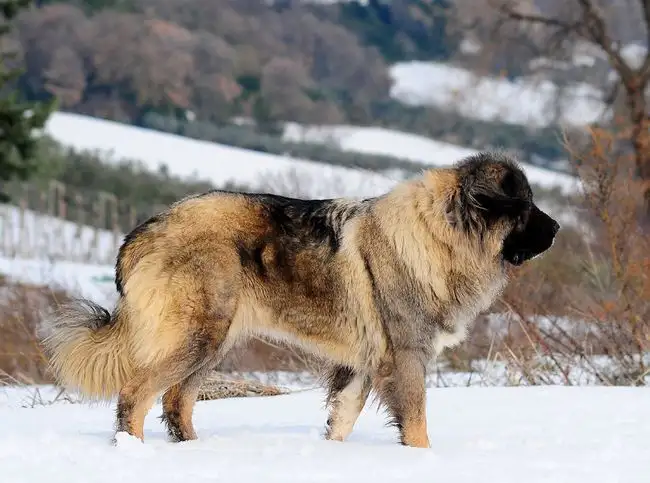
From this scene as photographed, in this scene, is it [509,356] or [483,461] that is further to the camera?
[509,356]

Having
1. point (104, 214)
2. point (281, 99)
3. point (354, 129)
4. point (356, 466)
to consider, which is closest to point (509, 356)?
point (356, 466)

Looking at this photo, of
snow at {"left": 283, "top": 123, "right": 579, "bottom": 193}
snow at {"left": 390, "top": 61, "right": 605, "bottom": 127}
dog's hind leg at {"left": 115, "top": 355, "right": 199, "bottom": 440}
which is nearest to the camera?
dog's hind leg at {"left": 115, "top": 355, "right": 199, "bottom": 440}

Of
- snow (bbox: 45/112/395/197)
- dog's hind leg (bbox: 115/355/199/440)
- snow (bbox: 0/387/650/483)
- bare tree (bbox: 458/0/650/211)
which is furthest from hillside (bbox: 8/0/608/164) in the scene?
dog's hind leg (bbox: 115/355/199/440)

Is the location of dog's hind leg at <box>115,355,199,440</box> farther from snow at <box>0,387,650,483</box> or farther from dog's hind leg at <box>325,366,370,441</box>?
dog's hind leg at <box>325,366,370,441</box>

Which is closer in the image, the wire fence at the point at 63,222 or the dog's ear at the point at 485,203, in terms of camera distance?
the dog's ear at the point at 485,203

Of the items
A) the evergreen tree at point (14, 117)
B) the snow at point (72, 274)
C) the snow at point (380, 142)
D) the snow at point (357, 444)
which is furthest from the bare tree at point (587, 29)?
the snow at point (357, 444)

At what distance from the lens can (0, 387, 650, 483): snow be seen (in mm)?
4332

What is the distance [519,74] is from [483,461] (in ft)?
63.8

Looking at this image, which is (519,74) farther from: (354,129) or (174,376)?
(174,376)

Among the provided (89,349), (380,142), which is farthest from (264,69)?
(89,349)

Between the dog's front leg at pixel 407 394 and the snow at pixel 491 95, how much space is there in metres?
5.71

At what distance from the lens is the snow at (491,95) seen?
22.3 meters

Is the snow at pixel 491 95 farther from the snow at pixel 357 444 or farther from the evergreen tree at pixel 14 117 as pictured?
the evergreen tree at pixel 14 117

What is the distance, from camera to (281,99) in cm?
3922
